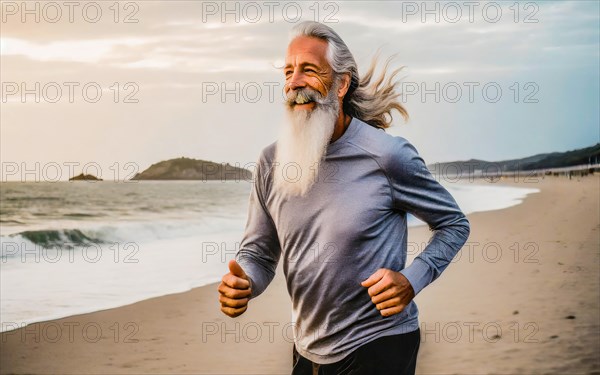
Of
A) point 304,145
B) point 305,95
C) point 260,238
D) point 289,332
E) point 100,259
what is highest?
point 305,95

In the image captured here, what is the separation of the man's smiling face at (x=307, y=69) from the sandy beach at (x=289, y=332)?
487 cm

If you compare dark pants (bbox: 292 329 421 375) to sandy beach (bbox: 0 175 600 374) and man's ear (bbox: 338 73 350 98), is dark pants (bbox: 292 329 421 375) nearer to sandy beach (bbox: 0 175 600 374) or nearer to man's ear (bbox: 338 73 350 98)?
man's ear (bbox: 338 73 350 98)

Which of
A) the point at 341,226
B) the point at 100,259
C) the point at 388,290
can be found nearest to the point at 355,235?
the point at 341,226

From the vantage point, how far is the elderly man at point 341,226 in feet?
7.89

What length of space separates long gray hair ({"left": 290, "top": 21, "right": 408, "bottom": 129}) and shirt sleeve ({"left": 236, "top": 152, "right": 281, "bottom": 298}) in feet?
1.29

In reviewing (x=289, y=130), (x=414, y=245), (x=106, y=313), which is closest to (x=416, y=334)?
(x=289, y=130)

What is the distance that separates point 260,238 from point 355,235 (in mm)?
443

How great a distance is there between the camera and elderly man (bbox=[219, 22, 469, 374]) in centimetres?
240

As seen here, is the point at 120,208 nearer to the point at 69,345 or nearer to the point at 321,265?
the point at 69,345

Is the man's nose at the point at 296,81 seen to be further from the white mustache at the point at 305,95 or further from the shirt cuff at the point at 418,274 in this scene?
the shirt cuff at the point at 418,274

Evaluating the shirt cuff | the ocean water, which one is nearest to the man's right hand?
the shirt cuff

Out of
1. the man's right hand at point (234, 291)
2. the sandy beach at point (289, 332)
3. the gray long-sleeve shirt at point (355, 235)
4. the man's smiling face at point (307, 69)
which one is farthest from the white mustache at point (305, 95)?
the sandy beach at point (289, 332)

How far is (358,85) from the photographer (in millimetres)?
2781

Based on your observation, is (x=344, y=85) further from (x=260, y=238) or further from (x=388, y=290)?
(x=388, y=290)
